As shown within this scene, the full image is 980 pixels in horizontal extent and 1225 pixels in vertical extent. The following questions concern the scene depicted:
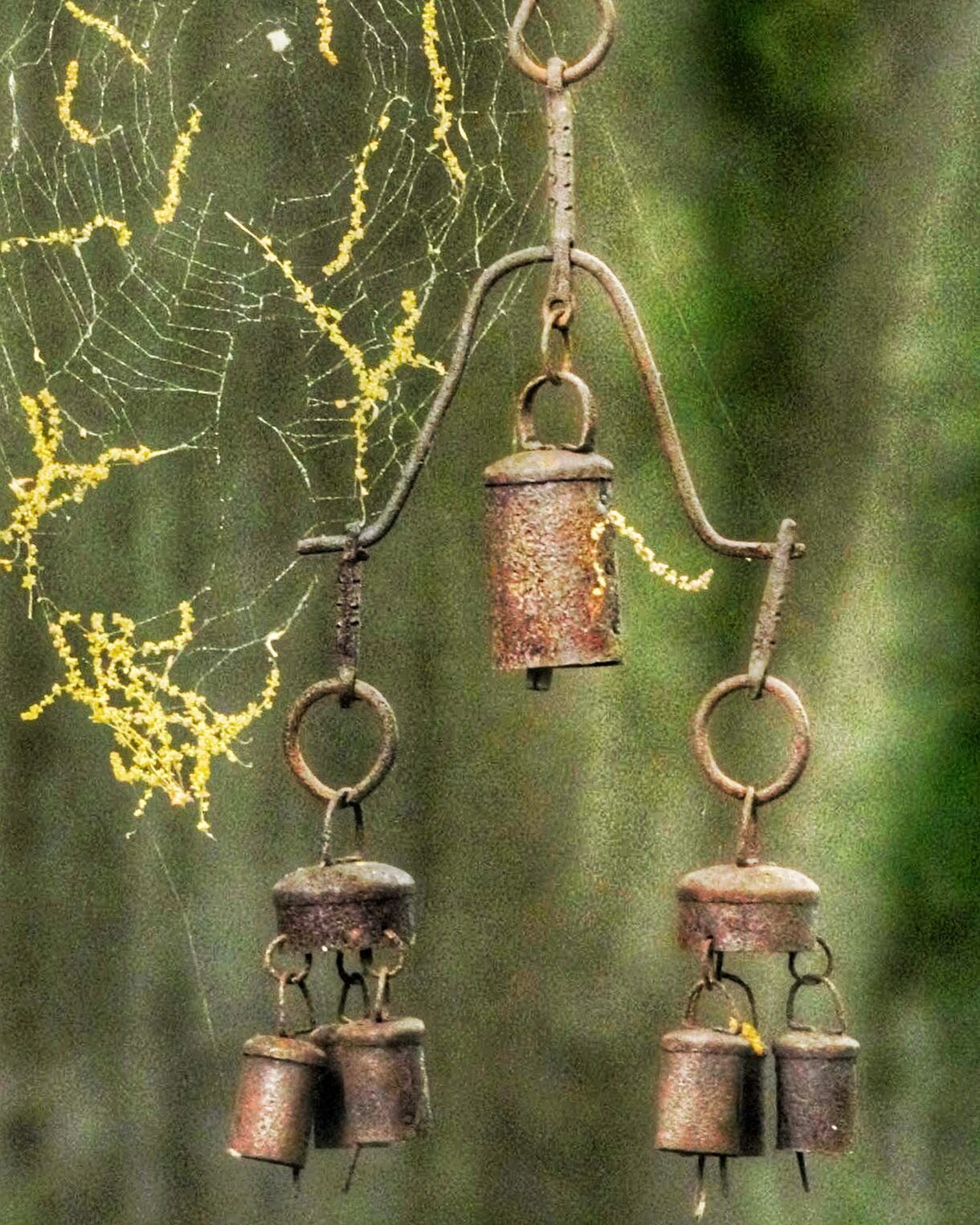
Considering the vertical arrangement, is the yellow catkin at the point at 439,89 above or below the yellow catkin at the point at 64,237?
above

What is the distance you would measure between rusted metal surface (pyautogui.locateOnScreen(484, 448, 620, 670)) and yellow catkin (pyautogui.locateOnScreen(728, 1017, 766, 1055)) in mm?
285

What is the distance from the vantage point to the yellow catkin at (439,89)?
2244mm

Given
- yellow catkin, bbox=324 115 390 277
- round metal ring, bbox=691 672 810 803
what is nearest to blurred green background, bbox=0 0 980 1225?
yellow catkin, bbox=324 115 390 277

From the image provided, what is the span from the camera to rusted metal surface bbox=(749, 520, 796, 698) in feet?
5.52

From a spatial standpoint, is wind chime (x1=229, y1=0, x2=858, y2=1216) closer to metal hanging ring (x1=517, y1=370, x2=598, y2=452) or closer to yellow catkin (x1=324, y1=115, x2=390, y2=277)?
metal hanging ring (x1=517, y1=370, x2=598, y2=452)

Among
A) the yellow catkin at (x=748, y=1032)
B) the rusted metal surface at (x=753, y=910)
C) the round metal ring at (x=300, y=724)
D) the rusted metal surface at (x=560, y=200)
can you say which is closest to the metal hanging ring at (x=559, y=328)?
the rusted metal surface at (x=560, y=200)

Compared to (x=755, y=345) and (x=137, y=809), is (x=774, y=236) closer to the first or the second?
(x=755, y=345)

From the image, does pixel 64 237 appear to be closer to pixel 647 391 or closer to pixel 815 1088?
pixel 647 391

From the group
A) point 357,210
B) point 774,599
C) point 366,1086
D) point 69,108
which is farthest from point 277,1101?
point 69,108

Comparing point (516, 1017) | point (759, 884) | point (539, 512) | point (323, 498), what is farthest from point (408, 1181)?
point (539, 512)

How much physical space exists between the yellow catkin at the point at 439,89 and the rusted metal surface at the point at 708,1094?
3.06 ft

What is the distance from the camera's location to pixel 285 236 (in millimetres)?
2391

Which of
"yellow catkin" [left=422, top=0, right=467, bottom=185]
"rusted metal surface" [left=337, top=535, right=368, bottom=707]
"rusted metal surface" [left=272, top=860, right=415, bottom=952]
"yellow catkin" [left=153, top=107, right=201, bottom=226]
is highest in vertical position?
"yellow catkin" [left=422, top=0, right=467, bottom=185]

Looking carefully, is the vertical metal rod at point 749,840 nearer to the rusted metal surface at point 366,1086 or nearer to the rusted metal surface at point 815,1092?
the rusted metal surface at point 815,1092
